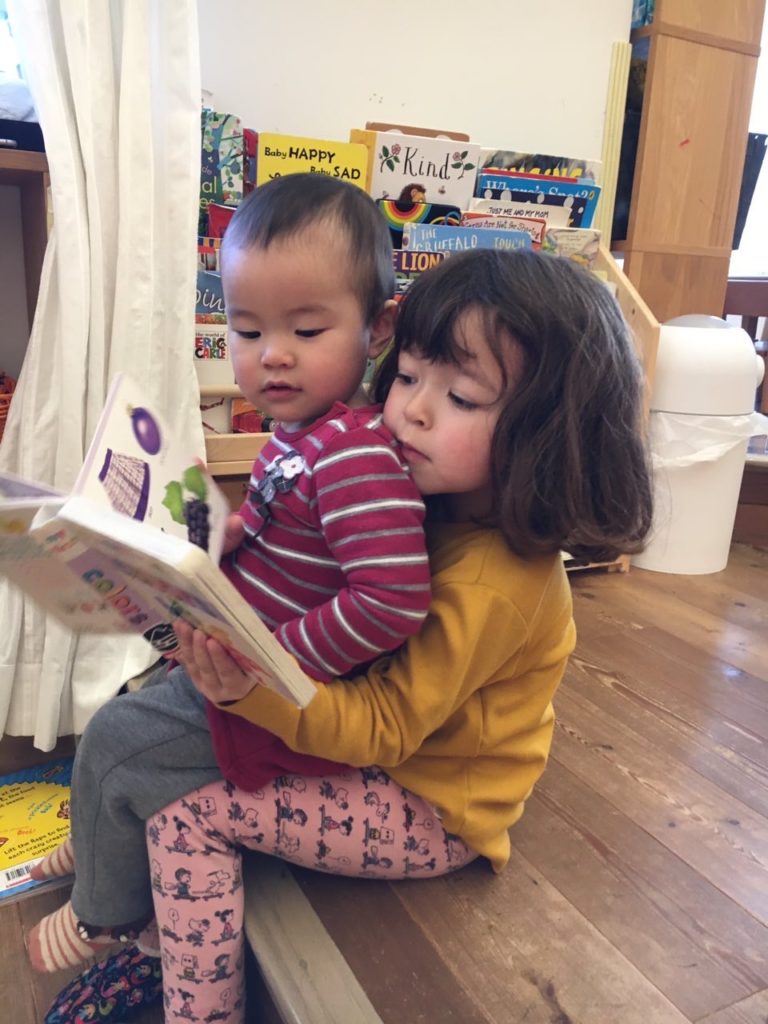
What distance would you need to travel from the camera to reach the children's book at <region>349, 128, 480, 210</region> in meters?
1.42

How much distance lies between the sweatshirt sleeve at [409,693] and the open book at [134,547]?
98 millimetres

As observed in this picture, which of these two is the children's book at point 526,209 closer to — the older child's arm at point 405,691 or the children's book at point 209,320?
the children's book at point 209,320

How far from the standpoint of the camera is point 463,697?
0.70 meters

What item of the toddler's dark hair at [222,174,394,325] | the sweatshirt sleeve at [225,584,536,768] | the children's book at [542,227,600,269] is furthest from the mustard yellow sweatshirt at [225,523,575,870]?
the children's book at [542,227,600,269]

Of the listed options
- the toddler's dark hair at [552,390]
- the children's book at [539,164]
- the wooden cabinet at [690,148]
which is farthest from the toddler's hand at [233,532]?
the wooden cabinet at [690,148]

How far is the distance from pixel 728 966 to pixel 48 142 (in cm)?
125

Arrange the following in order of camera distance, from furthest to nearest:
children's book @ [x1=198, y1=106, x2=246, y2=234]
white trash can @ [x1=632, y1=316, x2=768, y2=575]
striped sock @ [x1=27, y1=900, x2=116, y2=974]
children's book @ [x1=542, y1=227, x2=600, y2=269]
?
white trash can @ [x1=632, y1=316, x2=768, y2=575] < children's book @ [x1=542, y1=227, x2=600, y2=269] < children's book @ [x1=198, y1=106, x2=246, y2=234] < striped sock @ [x1=27, y1=900, x2=116, y2=974]

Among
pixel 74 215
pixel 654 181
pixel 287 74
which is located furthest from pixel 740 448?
pixel 74 215

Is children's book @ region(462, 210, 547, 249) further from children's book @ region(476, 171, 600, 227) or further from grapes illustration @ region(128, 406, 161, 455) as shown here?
grapes illustration @ region(128, 406, 161, 455)

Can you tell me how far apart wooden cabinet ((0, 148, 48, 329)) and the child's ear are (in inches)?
25.0

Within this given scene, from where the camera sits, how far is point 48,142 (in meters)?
1.08

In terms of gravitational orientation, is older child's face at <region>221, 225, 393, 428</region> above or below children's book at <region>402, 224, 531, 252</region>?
below

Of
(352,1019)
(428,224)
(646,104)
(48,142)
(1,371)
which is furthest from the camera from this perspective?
(646,104)

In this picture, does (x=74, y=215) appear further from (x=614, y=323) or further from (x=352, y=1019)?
(x=352, y=1019)
